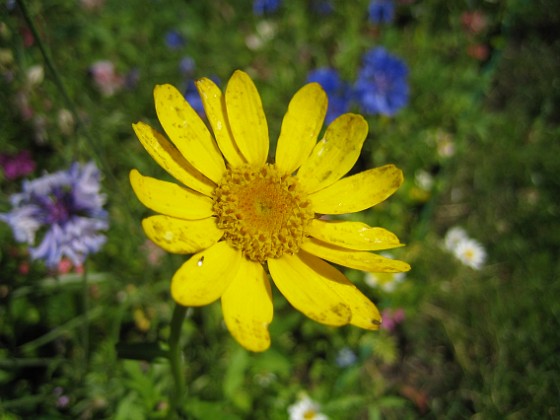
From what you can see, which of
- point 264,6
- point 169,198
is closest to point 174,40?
point 264,6

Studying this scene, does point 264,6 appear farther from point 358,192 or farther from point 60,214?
point 358,192

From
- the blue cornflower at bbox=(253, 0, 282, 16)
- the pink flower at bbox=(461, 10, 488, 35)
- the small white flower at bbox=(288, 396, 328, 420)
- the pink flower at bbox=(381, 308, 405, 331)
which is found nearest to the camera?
the small white flower at bbox=(288, 396, 328, 420)

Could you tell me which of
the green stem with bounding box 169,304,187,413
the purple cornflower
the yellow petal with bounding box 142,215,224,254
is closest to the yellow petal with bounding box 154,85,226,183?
the yellow petal with bounding box 142,215,224,254

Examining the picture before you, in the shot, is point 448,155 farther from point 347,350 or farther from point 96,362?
point 96,362

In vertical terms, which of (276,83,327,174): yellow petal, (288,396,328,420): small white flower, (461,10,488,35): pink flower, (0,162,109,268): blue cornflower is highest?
(276,83,327,174): yellow petal

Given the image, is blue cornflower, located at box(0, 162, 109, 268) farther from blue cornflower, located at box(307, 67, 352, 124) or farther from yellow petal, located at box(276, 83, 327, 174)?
blue cornflower, located at box(307, 67, 352, 124)

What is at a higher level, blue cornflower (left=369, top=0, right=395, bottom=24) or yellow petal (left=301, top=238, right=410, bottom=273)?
yellow petal (left=301, top=238, right=410, bottom=273)

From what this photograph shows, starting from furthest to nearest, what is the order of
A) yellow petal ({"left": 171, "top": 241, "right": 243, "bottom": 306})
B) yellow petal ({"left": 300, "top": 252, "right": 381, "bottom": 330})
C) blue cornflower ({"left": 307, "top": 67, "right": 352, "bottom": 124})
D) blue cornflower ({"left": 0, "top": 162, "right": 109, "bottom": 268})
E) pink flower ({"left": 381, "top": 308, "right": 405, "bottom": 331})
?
blue cornflower ({"left": 307, "top": 67, "right": 352, "bottom": 124}) → pink flower ({"left": 381, "top": 308, "right": 405, "bottom": 331}) → blue cornflower ({"left": 0, "top": 162, "right": 109, "bottom": 268}) → yellow petal ({"left": 300, "top": 252, "right": 381, "bottom": 330}) → yellow petal ({"left": 171, "top": 241, "right": 243, "bottom": 306})

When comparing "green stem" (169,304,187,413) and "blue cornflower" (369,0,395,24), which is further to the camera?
"blue cornflower" (369,0,395,24)

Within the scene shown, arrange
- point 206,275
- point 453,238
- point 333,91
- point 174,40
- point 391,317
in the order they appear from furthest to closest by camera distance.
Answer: point 174,40 < point 453,238 < point 333,91 < point 391,317 < point 206,275
